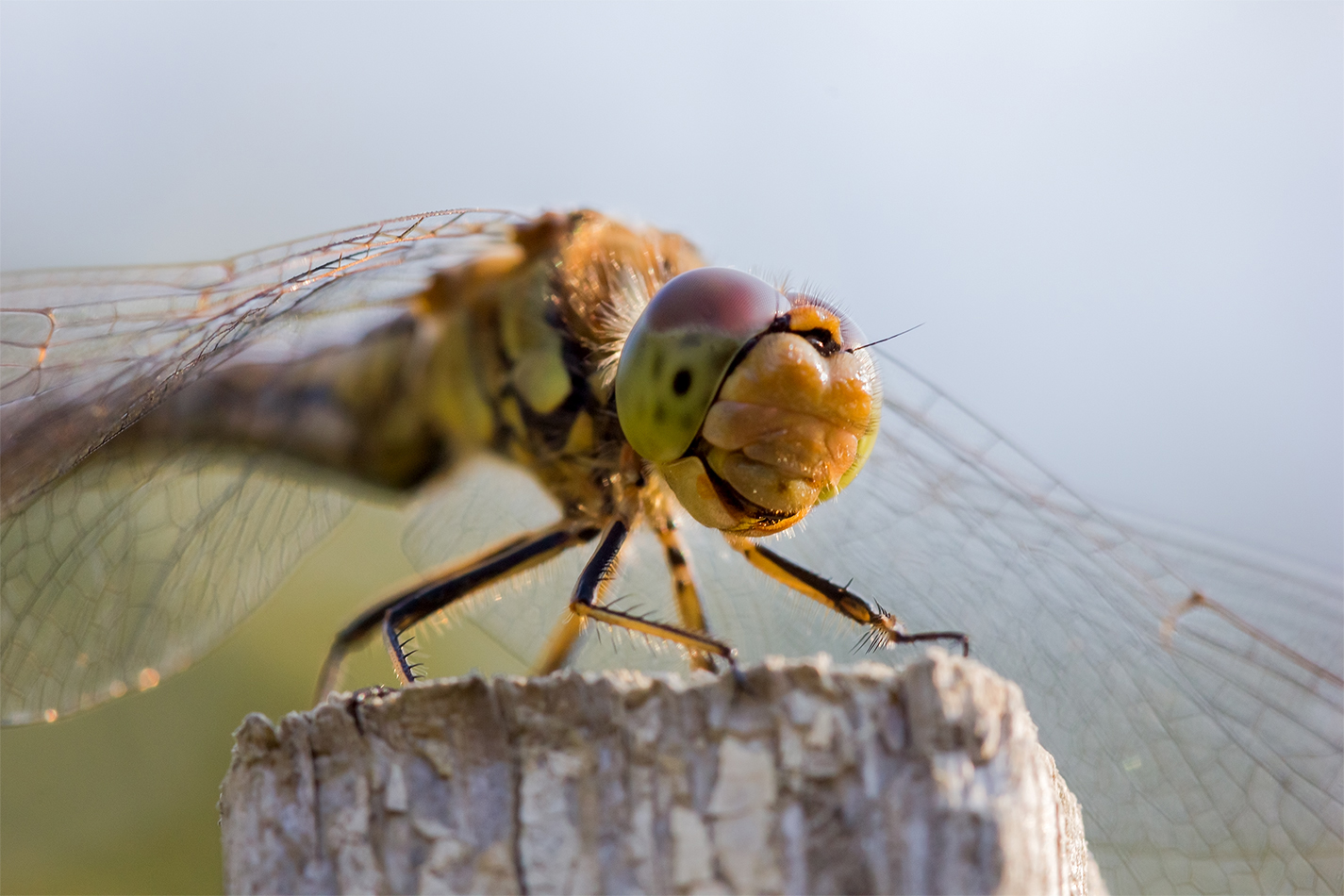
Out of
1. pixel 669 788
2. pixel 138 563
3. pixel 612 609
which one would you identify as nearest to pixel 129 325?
pixel 138 563

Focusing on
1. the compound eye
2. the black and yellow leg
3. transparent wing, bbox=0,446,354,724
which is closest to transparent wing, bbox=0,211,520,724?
transparent wing, bbox=0,446,354,724

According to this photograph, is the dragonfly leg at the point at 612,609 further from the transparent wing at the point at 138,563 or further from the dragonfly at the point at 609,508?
the transparent wing at the point at 138,563

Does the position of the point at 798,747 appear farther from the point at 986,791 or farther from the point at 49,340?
the point at 49,340

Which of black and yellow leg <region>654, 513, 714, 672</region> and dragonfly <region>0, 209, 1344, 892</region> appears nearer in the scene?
dragonfly <region>0, 209, 1344, 892</region>

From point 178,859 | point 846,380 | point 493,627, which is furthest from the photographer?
point 178,859

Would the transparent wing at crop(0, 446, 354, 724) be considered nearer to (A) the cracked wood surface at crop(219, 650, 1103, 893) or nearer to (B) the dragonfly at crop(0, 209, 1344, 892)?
(B) the dragonfly at crop(0, 209, 1344, 892)

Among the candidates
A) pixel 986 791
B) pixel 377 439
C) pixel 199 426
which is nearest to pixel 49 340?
pixel 199 426
